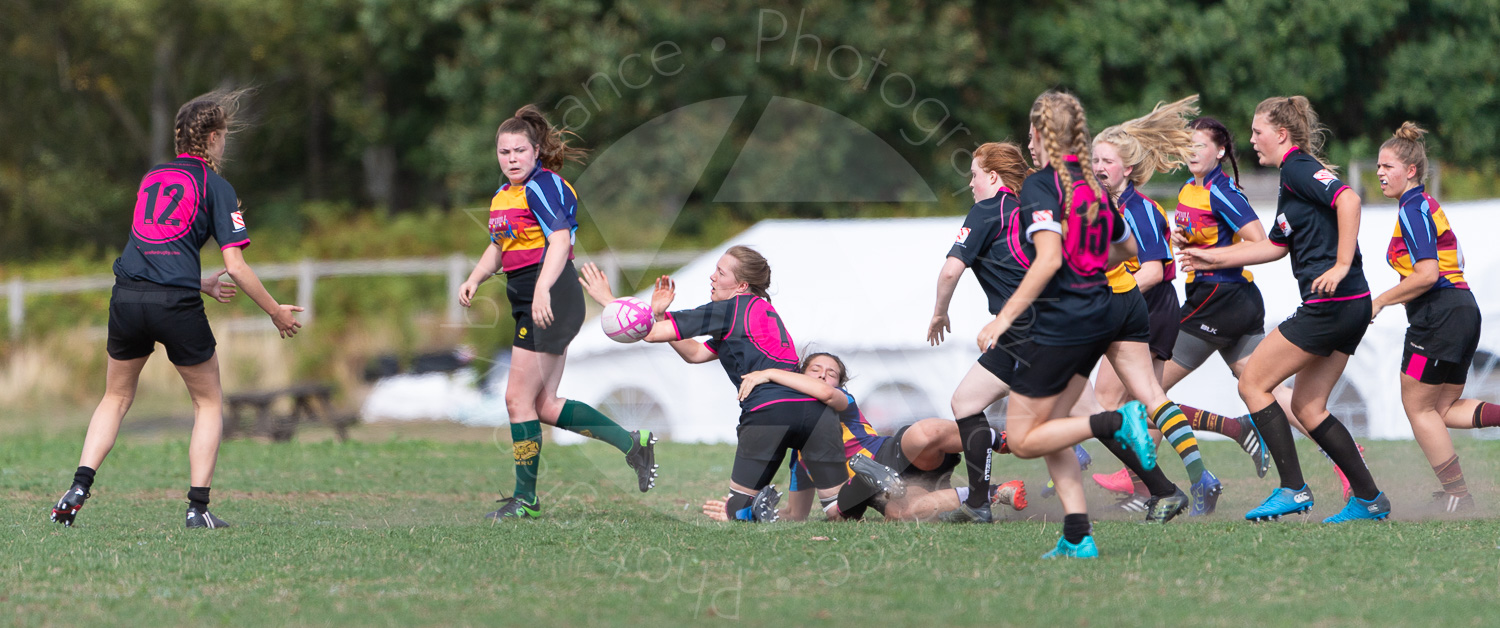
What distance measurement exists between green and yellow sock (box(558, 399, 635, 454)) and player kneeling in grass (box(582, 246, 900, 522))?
0.90 meters

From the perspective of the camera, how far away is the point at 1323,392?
19.2ft

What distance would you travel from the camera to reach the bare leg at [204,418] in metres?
5.88

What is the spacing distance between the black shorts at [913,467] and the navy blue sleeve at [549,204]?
5.91ft

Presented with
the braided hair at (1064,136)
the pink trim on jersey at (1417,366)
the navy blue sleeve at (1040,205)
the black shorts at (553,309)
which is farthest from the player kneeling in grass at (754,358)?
the pink trim on jersey at (1417,366)

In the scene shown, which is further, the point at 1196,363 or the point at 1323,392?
the point at 1196,363

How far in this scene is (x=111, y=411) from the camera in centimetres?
596

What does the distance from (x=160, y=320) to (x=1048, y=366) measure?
12.3ft

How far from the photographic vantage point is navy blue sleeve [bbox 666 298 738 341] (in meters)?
5.57

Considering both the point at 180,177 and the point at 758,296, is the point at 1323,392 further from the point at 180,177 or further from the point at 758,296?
the point at 180,177

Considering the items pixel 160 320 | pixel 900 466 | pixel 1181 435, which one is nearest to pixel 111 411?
pixel 160 320

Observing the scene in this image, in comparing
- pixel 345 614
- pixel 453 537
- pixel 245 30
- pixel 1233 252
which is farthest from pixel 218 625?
pixel 245 30

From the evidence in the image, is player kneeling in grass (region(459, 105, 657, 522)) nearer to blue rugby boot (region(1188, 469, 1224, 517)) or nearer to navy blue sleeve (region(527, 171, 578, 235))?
navy blue sleeve (region(527, 171, 578, 235))

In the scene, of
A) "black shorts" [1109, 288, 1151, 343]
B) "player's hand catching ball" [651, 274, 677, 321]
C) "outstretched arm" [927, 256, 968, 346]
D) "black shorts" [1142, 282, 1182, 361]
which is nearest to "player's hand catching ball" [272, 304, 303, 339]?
"player's hand catching ball" [651, 274, 677, 321]

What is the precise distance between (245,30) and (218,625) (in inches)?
908
